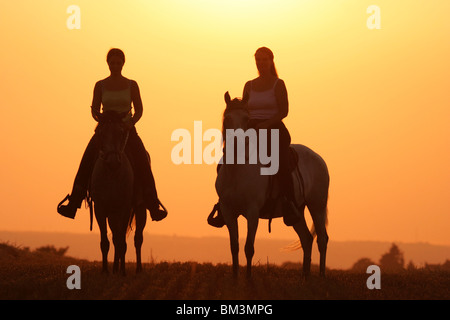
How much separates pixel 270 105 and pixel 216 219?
2.54 metres

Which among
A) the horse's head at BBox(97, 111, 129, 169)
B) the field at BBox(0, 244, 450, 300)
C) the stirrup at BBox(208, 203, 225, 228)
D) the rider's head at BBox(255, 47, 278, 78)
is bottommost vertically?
the field at BBox(0, 244, 450, 300)

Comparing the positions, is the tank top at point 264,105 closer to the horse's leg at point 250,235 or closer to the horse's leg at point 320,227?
the horse's leg at point 250,235

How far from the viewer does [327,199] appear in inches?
728

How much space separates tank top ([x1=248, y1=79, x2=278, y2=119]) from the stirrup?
6.56 ft

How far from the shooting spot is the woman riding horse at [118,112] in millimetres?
16219

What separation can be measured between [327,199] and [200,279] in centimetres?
422

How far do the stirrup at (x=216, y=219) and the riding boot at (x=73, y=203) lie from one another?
2604 millimetres

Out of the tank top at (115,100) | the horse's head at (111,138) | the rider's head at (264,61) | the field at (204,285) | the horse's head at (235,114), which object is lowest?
the field at (204,285)

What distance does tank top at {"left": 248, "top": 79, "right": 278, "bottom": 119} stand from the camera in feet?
52.2

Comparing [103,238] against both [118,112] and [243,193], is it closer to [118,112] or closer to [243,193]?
[118,112]

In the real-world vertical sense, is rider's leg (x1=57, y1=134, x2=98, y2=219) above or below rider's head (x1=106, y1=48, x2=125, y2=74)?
below

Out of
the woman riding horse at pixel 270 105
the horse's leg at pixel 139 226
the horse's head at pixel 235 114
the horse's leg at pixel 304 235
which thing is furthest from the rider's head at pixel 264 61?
the horse's leg at pixel 139 226

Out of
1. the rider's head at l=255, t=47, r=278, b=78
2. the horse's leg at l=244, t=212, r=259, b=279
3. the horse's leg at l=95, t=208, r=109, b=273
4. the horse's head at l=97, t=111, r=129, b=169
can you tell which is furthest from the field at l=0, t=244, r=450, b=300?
the rider's head at l=255, t=47, r=278, b=78

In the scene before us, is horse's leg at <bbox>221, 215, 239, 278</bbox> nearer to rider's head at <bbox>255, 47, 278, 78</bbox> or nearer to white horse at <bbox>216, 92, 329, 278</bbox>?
white horse at <bbox>216, 92, 329, 278</bbox>
